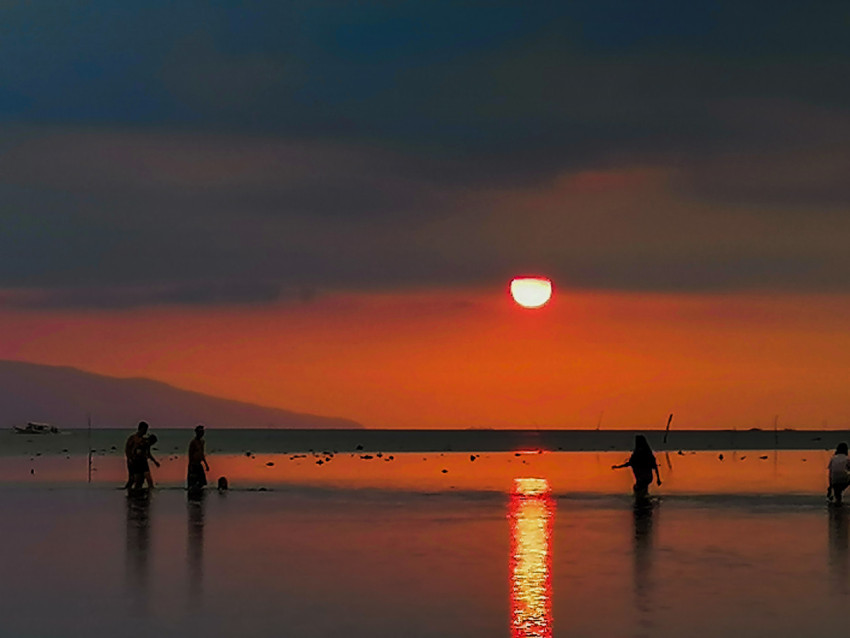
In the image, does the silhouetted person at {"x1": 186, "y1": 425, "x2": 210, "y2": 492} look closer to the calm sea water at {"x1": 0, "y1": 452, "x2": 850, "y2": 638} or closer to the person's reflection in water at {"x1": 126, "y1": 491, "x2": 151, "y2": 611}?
the calm sea water at {"x1": 0, "y1": 452, "x2": 850, "y2": 638}

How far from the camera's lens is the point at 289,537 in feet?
90.4

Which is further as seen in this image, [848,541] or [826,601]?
[848,541]

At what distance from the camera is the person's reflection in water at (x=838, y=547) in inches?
826

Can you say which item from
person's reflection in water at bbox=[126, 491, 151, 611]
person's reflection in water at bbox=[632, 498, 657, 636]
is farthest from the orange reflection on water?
person's reflection in water at bbox=[126, 491, 151, 611]

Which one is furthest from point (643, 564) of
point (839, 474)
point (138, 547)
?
point (839, 474)

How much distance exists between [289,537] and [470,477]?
104ft

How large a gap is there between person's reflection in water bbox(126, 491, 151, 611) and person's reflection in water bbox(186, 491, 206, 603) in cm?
67

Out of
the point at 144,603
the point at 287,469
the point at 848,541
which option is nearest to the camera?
the point at 144,603

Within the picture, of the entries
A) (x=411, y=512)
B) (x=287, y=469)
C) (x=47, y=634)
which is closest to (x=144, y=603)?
(x=47, y=634)

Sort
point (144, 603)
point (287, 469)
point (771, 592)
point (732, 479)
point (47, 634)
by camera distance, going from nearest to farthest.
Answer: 1. point (47, 634)
2. point (144, 603)
3. point (771, 592)
4. point (732, 479)
5. point (287, 469)

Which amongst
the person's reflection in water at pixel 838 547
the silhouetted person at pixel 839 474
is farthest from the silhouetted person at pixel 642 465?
the person's reflection in water at pixel 838 547

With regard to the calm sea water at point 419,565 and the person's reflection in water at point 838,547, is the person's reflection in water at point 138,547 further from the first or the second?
the person's reflection in water at point 838,547

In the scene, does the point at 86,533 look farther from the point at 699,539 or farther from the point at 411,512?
the point at 699,539

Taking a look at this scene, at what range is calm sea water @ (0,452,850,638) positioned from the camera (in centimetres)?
1703
